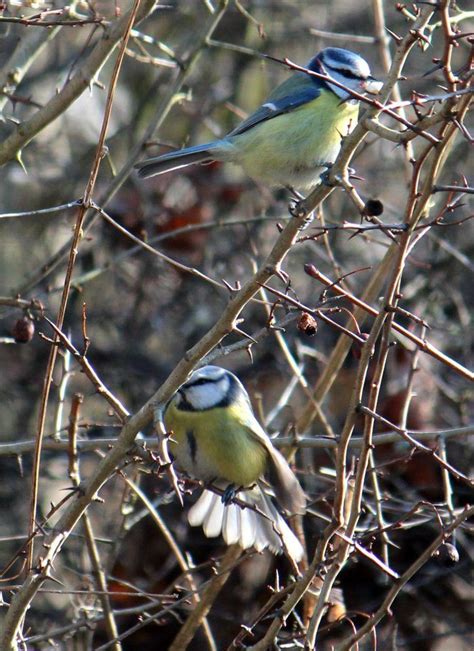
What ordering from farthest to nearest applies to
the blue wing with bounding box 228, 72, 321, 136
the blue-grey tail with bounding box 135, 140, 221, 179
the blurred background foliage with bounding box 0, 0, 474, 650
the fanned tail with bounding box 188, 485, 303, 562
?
the blurred background foliage with bounding box 0, 0, 474, 650 < the blue wing with bounding box 228, 72, 321, 136 < the blue-grey tail with bounding box 135, 140, 221, 179 < the fanned tail with bounding box 188, 485, 303, 562

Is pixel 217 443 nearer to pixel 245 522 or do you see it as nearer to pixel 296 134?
pixel 245 522

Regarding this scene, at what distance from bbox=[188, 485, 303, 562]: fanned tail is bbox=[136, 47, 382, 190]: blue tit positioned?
A: 1.17 m

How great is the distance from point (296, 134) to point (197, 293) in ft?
5.05

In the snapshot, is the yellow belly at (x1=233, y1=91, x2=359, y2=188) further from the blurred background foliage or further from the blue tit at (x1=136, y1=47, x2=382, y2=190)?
the blurred background foliage

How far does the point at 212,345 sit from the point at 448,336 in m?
2.71

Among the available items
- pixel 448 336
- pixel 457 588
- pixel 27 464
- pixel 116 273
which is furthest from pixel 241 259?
pixel 457 588

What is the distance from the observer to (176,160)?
3131 millimetres

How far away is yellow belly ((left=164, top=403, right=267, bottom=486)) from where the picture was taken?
125 inches

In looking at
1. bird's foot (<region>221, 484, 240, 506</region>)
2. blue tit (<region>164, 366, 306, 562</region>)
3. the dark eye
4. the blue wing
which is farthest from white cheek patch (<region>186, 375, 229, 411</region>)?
the dark eye

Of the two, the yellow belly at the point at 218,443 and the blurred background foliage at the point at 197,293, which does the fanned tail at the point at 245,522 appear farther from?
the blurred background foliage at the point at 197,293

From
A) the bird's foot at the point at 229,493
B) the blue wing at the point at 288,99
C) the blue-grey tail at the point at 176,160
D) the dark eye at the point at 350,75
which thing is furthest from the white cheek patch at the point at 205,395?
the dark eye at the point at 350,75

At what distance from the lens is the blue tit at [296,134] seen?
3.19 m

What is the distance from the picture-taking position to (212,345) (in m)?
1.79

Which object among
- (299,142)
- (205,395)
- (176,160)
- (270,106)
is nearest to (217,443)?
(205,395)
